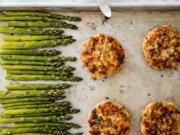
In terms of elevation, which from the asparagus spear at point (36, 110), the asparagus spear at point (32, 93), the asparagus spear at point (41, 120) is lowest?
the asparagus spear at point (41, 120)

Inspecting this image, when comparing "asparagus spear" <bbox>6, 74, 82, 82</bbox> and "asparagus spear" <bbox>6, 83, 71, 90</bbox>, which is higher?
"asparagus spear" <bbox>6, 74, 82, 82</bbox>

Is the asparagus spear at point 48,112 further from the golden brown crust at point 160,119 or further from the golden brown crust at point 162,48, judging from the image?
the golden brown crust at point 162,48

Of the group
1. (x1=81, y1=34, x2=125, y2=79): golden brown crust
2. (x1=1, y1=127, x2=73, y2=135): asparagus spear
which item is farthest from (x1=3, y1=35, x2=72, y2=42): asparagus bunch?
(x1=1, y1=127, x2=73, y2=135): asparagus spear

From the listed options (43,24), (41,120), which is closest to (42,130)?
(41,120)

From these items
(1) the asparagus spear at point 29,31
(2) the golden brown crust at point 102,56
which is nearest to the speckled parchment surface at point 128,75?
(2) the golden brown crust at point 102,56

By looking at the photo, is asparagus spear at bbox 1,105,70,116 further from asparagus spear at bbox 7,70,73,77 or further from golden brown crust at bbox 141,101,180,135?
golden brown crust at bbox 141,101,180,135

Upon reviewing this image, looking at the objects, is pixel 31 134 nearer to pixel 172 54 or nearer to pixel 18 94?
pixel 18 94
